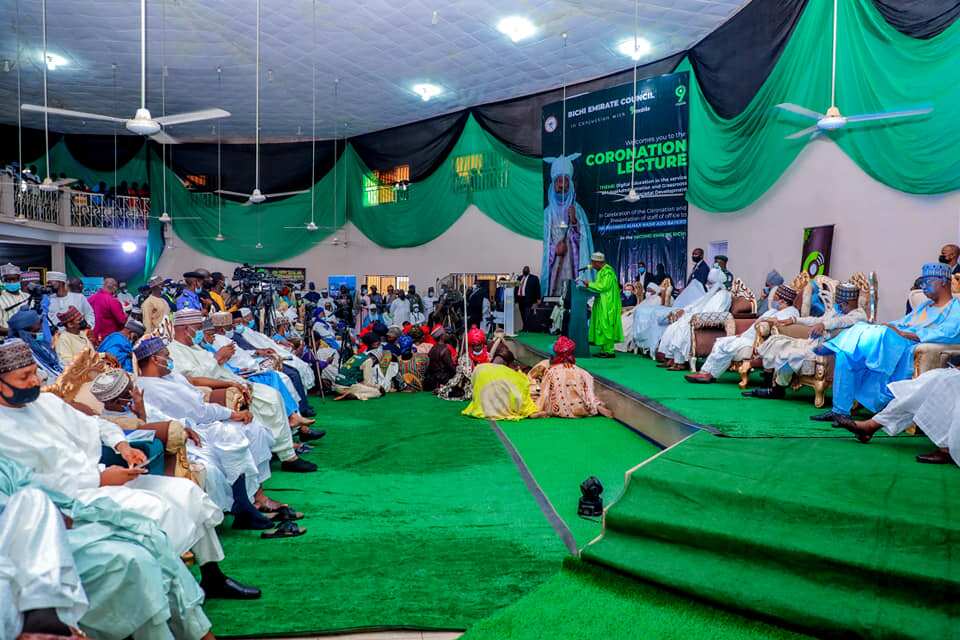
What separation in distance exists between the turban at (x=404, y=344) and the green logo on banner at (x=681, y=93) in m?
5.68

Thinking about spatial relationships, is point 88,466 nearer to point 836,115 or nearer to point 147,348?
point 147,348

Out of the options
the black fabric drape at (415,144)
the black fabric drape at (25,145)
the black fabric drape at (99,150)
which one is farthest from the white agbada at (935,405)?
the black fabric drape at (25,145)

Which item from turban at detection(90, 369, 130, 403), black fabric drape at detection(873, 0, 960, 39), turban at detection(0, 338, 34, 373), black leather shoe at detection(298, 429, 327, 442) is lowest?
black leather shoe at detection(298, 429, 327, 442)

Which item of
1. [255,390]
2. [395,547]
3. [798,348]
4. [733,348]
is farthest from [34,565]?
[733,348]

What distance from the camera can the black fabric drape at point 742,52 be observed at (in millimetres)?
8125

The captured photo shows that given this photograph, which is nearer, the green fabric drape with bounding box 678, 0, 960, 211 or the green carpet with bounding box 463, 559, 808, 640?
the green carpet with bounding box 463, 559, 808, 640

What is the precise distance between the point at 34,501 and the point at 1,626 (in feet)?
1.20

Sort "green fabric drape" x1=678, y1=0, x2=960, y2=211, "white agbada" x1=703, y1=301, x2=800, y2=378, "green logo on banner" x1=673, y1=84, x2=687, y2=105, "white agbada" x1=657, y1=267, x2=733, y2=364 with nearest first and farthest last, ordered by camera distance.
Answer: "green fabric drape" x1=678, y1=0, x2=960, y2=211, "white agbada" x1=703, y1=301, x2=800, y2=378, "white agbada" x1=657, y1=267, x2=733, y2=364, "green logo on banner" x1=673, y1=84, x2=687, y2=105

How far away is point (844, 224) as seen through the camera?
758 centimetres

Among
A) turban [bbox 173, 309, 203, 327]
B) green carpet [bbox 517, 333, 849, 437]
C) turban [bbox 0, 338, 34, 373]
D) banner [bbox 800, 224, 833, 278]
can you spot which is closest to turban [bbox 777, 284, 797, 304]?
green carpet [bbox 517, 333, 849, 437]

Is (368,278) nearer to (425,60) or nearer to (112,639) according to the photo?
(425,60)

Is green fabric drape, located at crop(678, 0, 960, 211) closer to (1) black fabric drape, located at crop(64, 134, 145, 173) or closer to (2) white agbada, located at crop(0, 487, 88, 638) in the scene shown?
(2) white agbada, located at crop(0, 487, 88, 638)

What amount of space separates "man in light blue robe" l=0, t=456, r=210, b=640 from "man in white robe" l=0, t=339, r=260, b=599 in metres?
0.16

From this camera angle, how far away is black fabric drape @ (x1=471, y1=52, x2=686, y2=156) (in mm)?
13053
